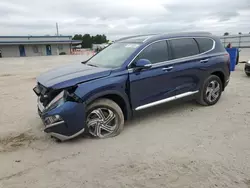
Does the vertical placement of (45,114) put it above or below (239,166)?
above

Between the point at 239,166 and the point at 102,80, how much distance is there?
7.96 feet

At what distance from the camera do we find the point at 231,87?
7.77m

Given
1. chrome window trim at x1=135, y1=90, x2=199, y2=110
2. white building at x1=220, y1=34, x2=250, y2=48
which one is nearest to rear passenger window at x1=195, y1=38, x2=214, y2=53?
chrome window trim at x1=135, y1=90, x2=199, y2=110

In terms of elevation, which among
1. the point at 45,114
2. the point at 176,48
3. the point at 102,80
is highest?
the point at 176,48

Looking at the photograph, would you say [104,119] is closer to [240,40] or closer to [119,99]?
[119,99]

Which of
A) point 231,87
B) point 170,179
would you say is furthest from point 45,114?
point 231,87

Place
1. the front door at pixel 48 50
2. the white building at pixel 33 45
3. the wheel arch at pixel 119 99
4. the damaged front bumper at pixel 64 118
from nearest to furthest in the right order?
the damaged front bumper at pixel 64 118 → the wheel arch at pixel 119 99 → the white building at pixel 33 45 → the front door at pixel 48 50

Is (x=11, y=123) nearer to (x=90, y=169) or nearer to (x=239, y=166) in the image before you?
(x=90, y=169)

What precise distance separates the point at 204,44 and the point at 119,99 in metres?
2.66

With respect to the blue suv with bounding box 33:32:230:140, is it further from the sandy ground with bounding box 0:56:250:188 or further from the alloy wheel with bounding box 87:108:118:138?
the sandy ground with bounding box 0:56:250:188

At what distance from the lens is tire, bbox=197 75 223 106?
5.42 metres

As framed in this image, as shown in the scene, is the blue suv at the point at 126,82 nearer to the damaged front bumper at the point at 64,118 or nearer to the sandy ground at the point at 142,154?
the damaged front bumper at the point at 64,118

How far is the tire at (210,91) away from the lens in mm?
5422

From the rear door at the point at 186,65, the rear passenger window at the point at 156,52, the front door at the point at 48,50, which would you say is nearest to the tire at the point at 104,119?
the rear passenger window at the point at 156,52
